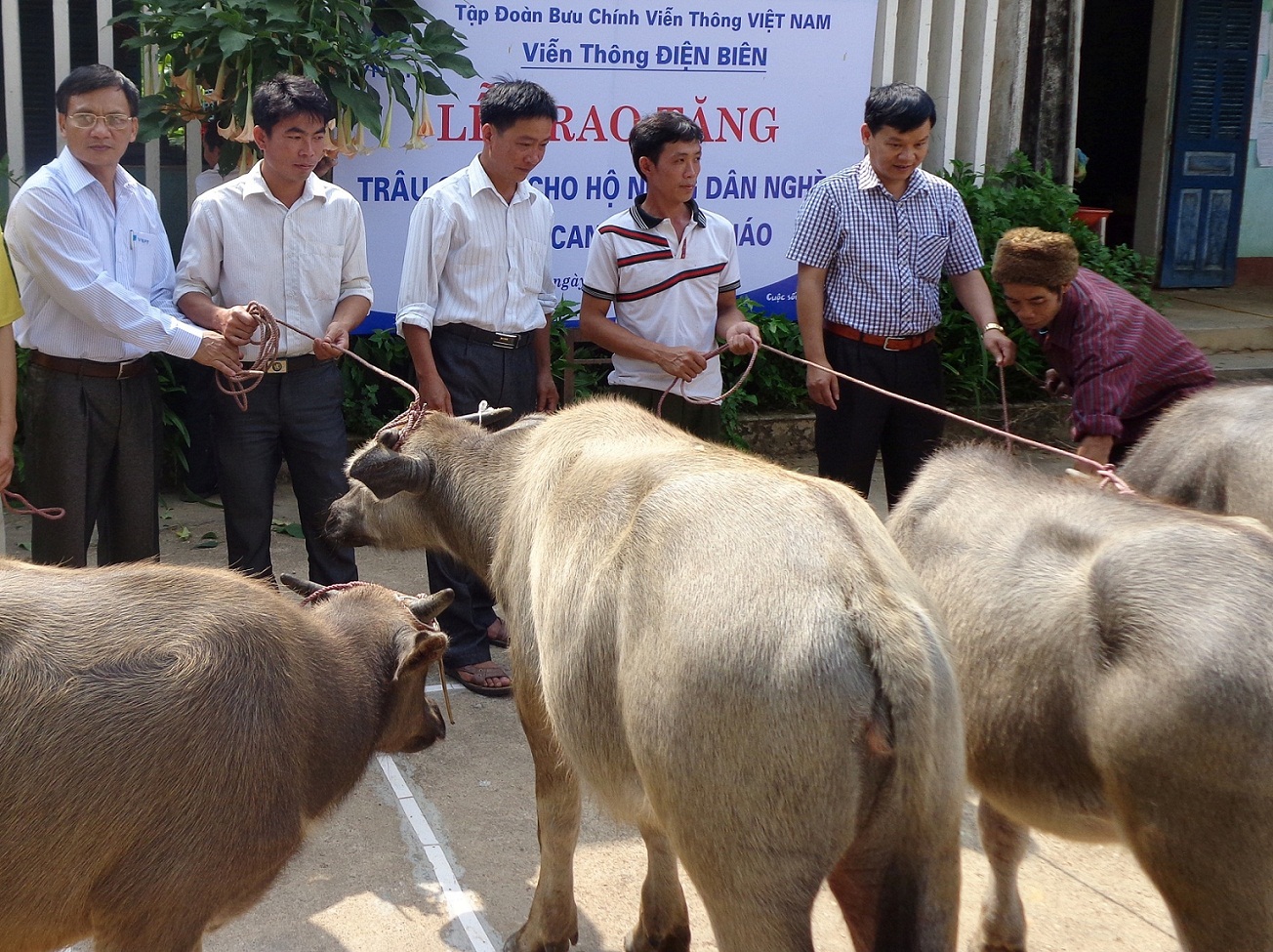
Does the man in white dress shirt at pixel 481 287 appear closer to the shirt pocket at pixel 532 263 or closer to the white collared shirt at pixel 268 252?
the shirt pocket at pixel 532 263

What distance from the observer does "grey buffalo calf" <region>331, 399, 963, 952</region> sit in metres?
2.65

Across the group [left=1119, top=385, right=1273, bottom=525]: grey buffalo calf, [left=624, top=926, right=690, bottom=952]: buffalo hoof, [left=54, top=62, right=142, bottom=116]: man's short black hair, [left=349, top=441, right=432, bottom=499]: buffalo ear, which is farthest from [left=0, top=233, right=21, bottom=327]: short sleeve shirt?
[left=1119, top=385, right=1273, bottom=525]: grey buffalo calf

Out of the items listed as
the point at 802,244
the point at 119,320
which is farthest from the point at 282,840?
the point at 802,244

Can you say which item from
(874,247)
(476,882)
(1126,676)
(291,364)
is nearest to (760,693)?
(1126,676)

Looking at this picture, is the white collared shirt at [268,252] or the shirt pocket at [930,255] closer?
the white collared shirt at [268,252]

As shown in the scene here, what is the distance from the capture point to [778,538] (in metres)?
2.88

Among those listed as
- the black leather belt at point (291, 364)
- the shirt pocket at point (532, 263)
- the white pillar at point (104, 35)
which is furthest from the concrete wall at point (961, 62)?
the black leather belt at point (291, 364)

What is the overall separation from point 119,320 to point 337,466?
106 cm

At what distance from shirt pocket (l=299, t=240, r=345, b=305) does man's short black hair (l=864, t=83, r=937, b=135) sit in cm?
227

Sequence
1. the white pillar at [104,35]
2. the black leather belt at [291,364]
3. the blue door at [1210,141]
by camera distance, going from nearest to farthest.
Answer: the black leather belt at [291,364] → the white pillar at [104,35] → the blue door at [1210,141]

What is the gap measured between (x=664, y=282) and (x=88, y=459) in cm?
235

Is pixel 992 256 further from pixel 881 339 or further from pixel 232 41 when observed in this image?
pixel 232 41

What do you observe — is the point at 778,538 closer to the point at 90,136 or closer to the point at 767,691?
the point at 767,691

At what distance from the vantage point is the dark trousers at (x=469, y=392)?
555cm
